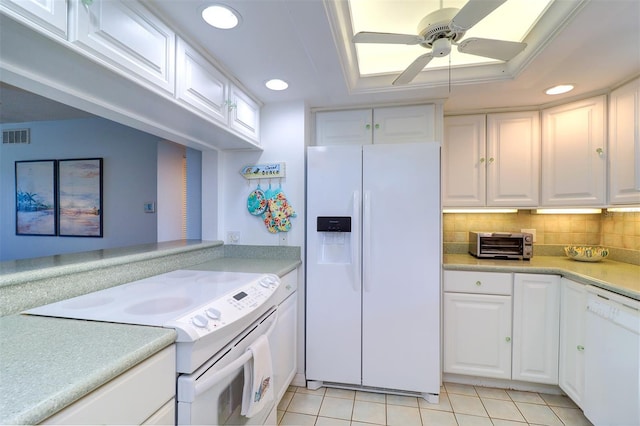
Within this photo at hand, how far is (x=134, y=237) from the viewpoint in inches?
125

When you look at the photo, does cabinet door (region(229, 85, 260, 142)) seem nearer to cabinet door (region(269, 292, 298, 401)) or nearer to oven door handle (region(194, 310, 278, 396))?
cabinet door (region(269, 292, 298, 401))

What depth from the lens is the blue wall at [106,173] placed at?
3146 mm

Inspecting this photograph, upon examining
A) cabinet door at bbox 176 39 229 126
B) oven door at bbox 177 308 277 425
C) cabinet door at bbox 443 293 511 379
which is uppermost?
cabinet door at bbox 176 39 229 126

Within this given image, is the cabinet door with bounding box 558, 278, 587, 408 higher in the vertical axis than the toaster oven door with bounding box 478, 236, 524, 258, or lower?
lower

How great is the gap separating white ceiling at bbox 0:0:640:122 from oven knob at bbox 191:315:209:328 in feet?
4.08

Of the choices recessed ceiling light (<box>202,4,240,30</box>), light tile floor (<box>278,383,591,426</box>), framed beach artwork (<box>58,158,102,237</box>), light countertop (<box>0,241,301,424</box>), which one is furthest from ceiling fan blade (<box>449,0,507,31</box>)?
framed beach artwork (<box>58,158,102,237</box>)

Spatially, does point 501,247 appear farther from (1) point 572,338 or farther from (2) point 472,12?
(2) point 472,12

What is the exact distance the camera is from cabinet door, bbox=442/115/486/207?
93.5 inches

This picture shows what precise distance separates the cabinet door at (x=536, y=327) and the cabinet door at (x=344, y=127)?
1.54 meters

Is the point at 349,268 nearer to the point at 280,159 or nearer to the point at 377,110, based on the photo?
the point at 280,159

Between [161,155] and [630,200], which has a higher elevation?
[161,155]

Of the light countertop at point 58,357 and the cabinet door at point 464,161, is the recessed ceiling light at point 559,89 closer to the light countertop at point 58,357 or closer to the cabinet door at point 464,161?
the cabinet door at point 464,161

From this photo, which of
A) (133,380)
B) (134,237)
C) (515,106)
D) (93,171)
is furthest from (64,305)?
(515,106)

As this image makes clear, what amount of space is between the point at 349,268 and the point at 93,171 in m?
3.12
